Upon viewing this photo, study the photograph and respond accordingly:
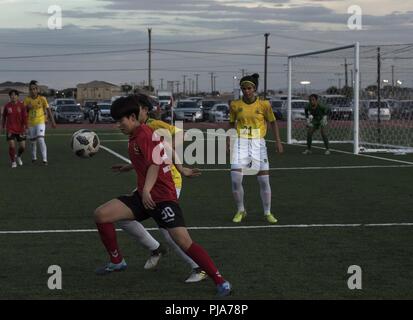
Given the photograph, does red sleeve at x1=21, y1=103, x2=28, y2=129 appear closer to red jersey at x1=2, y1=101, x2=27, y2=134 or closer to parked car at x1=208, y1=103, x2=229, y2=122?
red jersey at x1=2, y1=101, x2=27, y2=134

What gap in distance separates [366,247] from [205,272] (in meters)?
2.78

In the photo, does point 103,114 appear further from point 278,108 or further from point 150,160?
point 150,160

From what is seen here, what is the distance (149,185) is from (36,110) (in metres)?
14.1

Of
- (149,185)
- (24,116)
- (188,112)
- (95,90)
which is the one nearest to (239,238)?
(149,185)

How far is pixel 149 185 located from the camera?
6.88m

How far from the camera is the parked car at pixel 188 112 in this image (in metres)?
57.6

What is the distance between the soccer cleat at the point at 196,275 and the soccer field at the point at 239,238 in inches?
5.8

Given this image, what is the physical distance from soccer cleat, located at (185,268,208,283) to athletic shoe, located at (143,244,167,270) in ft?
2.09

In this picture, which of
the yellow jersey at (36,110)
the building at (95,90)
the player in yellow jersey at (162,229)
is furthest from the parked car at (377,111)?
the building at (95,90)

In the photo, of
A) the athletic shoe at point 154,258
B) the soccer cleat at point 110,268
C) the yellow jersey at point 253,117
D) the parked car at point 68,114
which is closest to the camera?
the soccer cleat at point 110,268

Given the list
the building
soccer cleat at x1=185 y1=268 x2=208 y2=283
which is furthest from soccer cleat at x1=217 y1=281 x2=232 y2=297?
the building

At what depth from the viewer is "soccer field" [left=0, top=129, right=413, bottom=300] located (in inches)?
290

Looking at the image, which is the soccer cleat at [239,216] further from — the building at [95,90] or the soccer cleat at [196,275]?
the building at [95,90]
